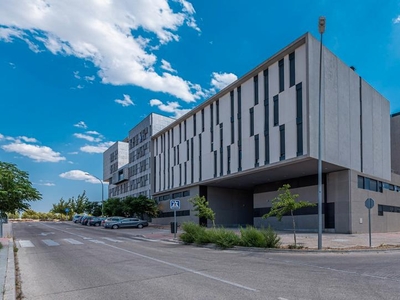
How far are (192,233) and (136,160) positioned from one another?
149ft

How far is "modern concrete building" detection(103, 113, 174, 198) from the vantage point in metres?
59.6

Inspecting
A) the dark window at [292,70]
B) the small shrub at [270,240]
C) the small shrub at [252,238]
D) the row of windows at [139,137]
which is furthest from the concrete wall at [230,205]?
the small shrub at [270,240]

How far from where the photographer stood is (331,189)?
3177 cm

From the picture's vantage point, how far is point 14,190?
17703mm

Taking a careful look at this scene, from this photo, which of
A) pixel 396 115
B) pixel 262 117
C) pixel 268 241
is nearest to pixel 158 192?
pixel 262 117

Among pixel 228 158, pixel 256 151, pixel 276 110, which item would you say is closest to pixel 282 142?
pixel 276 110

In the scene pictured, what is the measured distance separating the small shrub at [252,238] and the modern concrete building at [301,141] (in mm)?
10676

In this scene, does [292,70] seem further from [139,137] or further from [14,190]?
[139,137]

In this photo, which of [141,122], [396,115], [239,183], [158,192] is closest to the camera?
[239,183]

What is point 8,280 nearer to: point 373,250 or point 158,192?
point 373,250

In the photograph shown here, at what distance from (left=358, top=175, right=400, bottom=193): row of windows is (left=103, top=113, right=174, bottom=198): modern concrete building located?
33.6m

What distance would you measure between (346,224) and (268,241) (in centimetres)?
1536

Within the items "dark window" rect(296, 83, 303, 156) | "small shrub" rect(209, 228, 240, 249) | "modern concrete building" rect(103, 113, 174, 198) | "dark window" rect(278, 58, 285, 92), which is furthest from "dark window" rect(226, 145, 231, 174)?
"modern concrete building" rect(103, 113, 174, 198)

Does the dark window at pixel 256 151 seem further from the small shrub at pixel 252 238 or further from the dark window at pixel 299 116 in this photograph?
the small shrub at pixel 252 238
